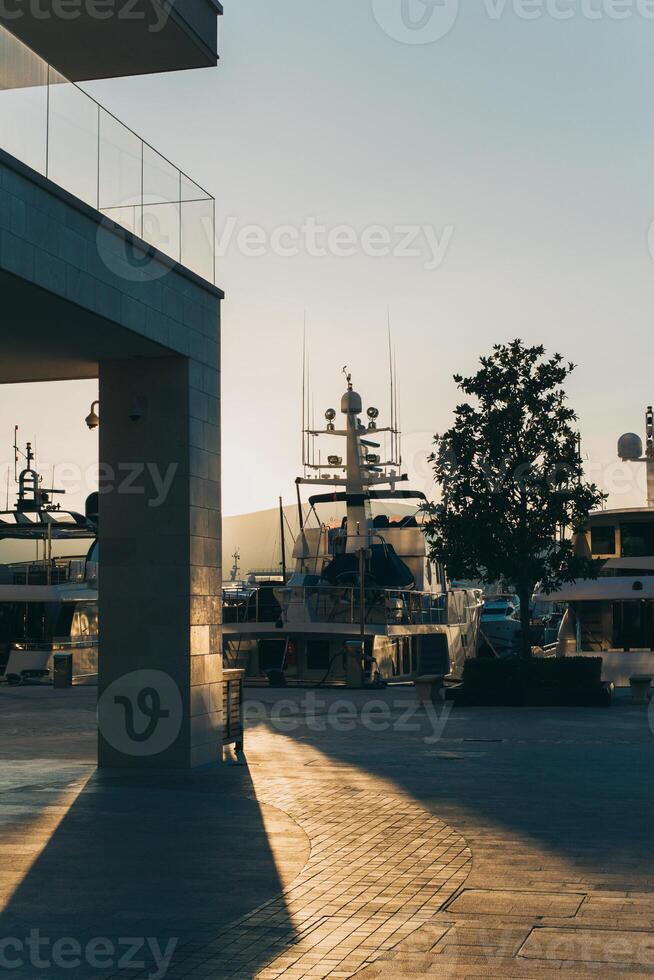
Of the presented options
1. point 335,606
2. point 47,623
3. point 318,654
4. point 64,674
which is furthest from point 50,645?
point 335,606

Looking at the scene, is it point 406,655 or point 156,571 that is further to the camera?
point 406,655

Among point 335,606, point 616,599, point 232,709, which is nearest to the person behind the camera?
point 232,709

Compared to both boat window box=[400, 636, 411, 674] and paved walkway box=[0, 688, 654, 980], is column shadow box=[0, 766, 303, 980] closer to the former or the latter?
paved walkway box=[0, 688, 654, 980]

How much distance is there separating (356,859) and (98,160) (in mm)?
8562

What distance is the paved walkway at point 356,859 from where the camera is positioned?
7.20 meters

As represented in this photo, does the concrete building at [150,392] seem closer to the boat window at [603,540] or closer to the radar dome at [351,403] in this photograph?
the boat window at [603,540]

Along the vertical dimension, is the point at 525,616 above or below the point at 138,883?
above

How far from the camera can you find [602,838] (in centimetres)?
1056

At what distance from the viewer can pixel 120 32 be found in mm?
16344

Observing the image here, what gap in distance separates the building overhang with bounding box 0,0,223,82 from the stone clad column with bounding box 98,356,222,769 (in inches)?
174

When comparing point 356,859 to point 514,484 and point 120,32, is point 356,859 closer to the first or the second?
point 120,32

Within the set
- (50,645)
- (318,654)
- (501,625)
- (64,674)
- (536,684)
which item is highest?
(501,625)

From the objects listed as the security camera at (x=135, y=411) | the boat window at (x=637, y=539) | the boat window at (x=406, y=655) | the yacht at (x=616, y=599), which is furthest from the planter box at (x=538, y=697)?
the security camera at (x=135, y=411)

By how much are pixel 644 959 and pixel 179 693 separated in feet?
31.0
